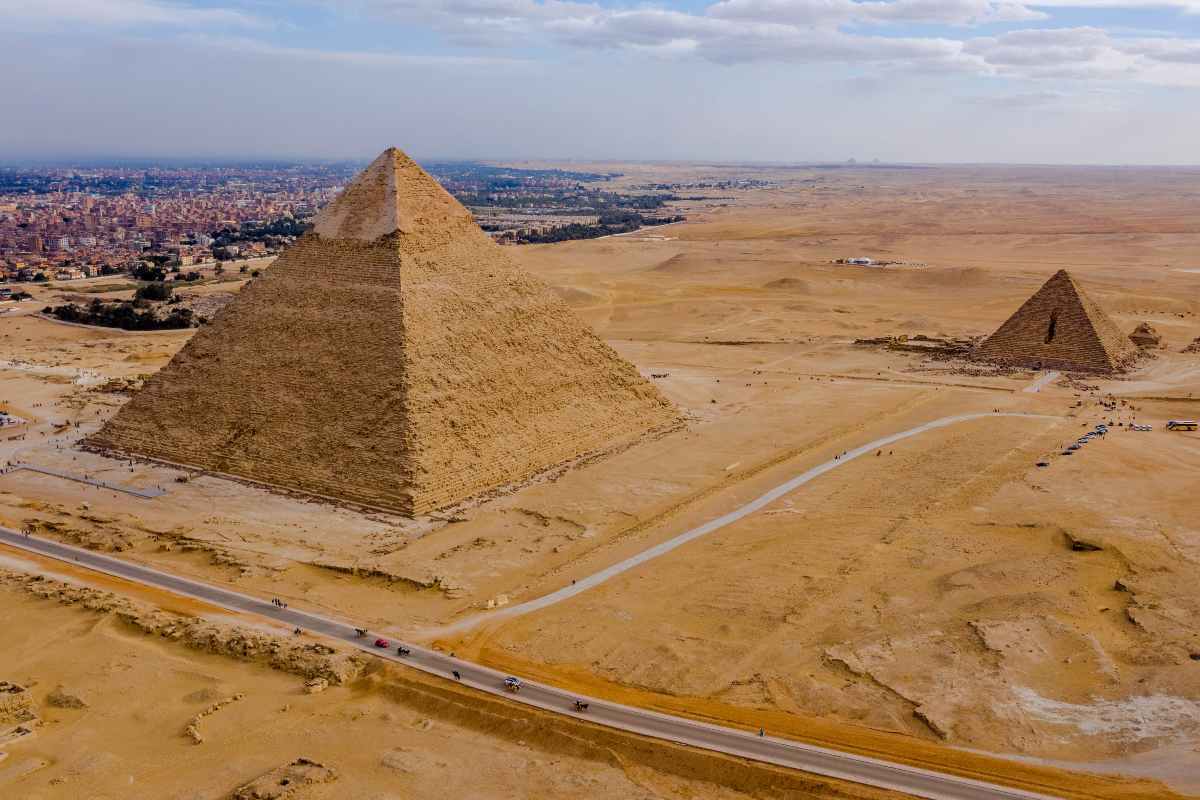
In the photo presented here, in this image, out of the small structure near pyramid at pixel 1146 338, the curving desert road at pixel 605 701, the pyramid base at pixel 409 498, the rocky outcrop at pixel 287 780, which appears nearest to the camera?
the rocky outcrop at pixel 287 780

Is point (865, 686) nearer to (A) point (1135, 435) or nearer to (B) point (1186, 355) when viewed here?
(A) point (1135, 435)

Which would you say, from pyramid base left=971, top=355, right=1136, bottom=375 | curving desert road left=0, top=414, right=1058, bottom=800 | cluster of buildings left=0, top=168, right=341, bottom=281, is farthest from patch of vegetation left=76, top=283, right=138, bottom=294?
pyramid base left=971, top=355, right=1136, bottom=375

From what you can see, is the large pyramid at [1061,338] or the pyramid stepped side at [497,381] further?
the large pyramid at [1061,338]

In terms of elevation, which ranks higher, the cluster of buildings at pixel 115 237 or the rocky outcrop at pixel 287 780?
the cluster of buildings at pixel 115 237

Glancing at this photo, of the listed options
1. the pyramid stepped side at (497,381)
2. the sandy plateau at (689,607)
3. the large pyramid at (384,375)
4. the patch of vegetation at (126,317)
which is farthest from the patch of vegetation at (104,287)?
the pyramid stepped side at (497,381)

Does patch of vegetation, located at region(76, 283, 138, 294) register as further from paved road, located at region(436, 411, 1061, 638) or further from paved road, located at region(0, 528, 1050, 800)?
paved road, located at region(436, 411, 1061, 638)

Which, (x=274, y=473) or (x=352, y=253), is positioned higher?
(x=352, y=253)

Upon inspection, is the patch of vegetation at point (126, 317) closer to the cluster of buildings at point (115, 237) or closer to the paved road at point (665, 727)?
the cluster of buildings at point (115, 237)

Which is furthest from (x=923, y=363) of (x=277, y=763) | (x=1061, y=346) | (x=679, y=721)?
(x=277, y=763)
